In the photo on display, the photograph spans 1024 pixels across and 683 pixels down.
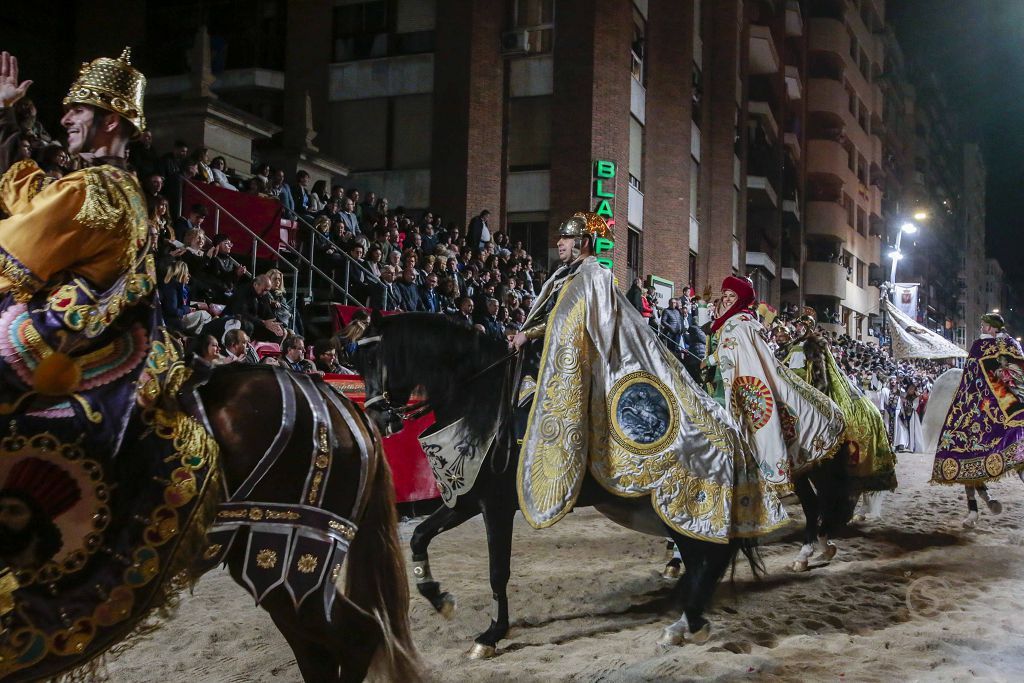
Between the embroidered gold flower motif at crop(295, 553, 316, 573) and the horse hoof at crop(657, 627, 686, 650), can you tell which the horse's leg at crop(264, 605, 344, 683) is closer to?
the embroidered gold flower motif at crop(295, 553, 316, 573)

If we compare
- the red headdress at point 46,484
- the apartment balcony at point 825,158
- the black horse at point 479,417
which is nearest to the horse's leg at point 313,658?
the red headdress at point 46,484

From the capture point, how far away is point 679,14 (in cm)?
2644

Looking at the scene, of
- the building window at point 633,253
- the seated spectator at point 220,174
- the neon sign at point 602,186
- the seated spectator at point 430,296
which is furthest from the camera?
the building window at point 633,253

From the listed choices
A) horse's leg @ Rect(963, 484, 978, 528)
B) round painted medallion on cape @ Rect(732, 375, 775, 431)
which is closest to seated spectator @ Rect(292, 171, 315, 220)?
round painted medallion on cape @ Rect(732, 375, 775, 431)

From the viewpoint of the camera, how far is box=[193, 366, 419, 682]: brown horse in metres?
3.31

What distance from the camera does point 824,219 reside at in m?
46.2

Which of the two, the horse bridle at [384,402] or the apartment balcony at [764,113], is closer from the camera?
the horse bridle at [384,402]

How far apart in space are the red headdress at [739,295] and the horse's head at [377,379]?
379 centimetres

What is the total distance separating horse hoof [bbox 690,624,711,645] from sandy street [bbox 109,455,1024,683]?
0.05 metres

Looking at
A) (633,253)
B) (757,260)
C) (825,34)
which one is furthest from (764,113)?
(633,253)

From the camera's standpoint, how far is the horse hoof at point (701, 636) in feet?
17.7

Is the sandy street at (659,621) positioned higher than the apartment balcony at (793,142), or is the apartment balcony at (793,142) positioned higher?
the apartment balcony at (793,142)

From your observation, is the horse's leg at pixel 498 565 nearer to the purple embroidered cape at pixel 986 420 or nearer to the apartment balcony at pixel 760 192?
the purple embroidered cape at pixel 986 420

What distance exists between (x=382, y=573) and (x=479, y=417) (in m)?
2.02
